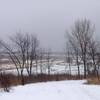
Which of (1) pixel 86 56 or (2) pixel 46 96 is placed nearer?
(2) pixel 46 96

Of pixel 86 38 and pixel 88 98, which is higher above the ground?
pixel 86 38

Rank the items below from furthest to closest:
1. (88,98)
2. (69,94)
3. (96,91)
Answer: (96,91) → (69,94) → (88,98)

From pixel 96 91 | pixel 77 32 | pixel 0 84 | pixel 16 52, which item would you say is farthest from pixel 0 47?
pixel 96 91

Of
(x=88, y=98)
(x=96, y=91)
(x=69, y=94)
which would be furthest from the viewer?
(x=96, y=91)

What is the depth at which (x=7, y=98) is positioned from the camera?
33.3ft

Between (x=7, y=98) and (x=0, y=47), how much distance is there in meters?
27.7

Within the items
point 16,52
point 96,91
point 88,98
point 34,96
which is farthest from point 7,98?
point 16,52

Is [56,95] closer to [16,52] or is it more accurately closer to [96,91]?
[96,91]

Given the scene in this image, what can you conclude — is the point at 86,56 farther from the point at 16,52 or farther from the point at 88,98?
the point at 88,98

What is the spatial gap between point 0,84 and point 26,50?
2227 cm

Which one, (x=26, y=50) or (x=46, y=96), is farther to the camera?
(x=26, y=50)

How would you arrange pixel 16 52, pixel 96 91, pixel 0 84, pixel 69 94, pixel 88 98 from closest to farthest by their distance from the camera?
pixel 88 98 < pixel 69 94 < pixel 96 91 < pixel 0 84 < pixel 16 52

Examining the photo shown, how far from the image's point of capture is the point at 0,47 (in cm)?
3734

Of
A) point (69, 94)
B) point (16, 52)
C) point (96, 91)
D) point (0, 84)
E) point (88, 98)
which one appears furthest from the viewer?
point (16, 52)
